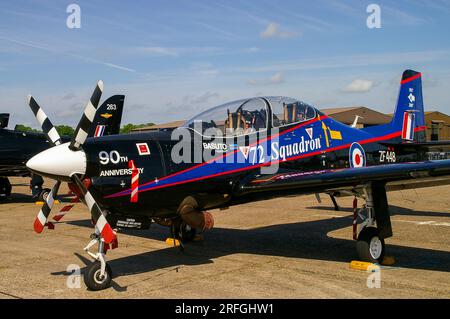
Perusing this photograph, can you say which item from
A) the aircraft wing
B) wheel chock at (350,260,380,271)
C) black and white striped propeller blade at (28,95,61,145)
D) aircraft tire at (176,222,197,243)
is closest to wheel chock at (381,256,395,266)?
wheel chock at (350,260,380,271)

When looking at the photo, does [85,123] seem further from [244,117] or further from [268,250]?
[268,250]

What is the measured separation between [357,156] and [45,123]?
642 centimetres

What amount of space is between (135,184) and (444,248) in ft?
19.7

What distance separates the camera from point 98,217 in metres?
6.10

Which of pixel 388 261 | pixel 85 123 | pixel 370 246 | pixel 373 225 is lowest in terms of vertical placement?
pixel 388 261

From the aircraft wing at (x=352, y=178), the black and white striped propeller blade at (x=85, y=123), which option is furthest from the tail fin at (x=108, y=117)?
the black and white striped propeller blade at (x=85, y=123)

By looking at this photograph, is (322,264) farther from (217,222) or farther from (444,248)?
(217,222)

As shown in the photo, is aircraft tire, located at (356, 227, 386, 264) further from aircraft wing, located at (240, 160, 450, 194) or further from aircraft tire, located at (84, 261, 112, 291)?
aircraft tire, located at (84, 261, 112, 291)

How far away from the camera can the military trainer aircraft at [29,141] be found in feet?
60.3

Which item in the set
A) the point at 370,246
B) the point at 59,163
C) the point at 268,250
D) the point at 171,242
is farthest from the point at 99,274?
the point at 370,246

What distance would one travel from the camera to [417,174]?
6.62 m

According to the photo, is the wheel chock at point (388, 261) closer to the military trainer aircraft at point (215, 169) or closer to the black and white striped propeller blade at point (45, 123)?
the military trainer aircraft at point (215, 169)

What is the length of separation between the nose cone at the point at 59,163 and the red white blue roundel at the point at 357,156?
5.90 metres

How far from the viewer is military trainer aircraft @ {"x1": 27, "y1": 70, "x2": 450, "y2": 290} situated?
6262 millimetres
